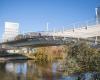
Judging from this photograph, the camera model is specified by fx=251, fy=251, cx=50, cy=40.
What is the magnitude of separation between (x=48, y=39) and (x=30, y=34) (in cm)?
430

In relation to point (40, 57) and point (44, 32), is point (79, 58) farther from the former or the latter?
point (40, 57)

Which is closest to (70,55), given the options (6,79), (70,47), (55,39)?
(70,47)

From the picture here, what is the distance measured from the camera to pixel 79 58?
24781mm

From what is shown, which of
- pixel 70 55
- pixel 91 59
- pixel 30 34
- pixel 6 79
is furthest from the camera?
pixel 30 34

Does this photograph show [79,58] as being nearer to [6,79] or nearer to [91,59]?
[91,59]

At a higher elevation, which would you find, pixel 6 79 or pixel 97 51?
pixel 97 51

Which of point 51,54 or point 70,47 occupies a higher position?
point 70,47

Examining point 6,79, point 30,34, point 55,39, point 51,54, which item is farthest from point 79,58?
point 51,54

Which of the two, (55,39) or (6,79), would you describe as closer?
(6,79)

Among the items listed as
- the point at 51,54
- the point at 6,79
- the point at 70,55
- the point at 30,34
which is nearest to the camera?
the point at 70,55

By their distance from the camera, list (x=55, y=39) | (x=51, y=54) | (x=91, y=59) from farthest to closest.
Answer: (x=51, y=54) → (x=55, y=39) → (x=91, y=59)

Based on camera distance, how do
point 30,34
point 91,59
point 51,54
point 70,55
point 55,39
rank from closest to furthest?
point 91,59
point 70,55
point 55,39
point 30,34
point 51,54

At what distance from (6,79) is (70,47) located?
1710cm

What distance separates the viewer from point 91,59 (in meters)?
24.0
